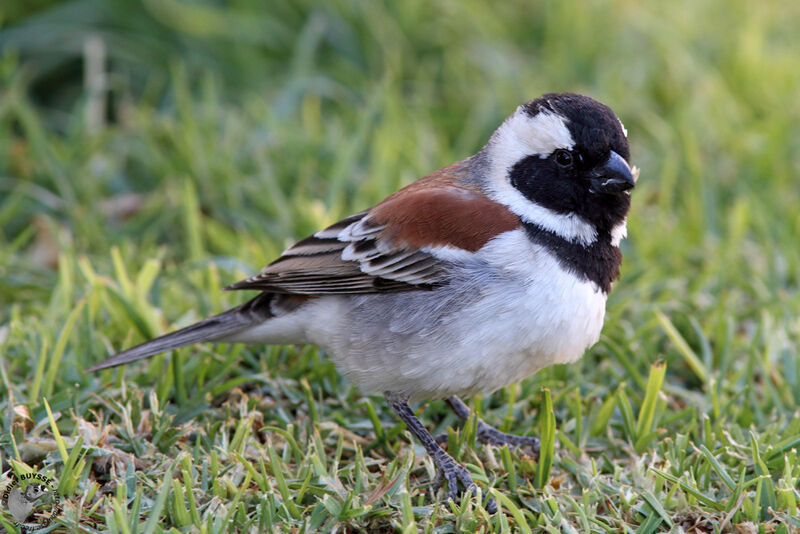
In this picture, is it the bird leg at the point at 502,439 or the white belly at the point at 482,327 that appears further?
the bird leg at the point at 502,439

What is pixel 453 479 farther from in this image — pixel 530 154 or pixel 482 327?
pixel 530 154

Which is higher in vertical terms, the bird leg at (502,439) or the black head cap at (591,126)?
the black head cap at (591,126)

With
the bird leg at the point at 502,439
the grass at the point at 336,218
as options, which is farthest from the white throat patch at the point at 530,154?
the bird leg at the point at 502,439

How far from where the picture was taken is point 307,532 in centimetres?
332

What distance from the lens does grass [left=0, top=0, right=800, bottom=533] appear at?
139 inches

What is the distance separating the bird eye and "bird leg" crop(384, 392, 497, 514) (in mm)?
1157

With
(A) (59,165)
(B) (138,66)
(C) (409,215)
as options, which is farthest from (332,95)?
(C) (409,215)

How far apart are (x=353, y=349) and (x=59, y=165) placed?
116 inches

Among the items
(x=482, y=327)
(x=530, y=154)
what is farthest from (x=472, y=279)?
(x=530, y=154)

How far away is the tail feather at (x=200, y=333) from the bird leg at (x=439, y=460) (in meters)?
0.69

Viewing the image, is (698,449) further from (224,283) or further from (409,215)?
(224,283)

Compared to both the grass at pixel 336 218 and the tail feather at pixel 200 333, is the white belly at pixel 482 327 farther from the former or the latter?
the tail feather at pixel 200 333

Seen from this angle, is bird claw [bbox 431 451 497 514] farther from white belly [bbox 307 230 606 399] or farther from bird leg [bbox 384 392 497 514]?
white belly [bbox 307 230 606 399]

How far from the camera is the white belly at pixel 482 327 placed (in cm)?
361
